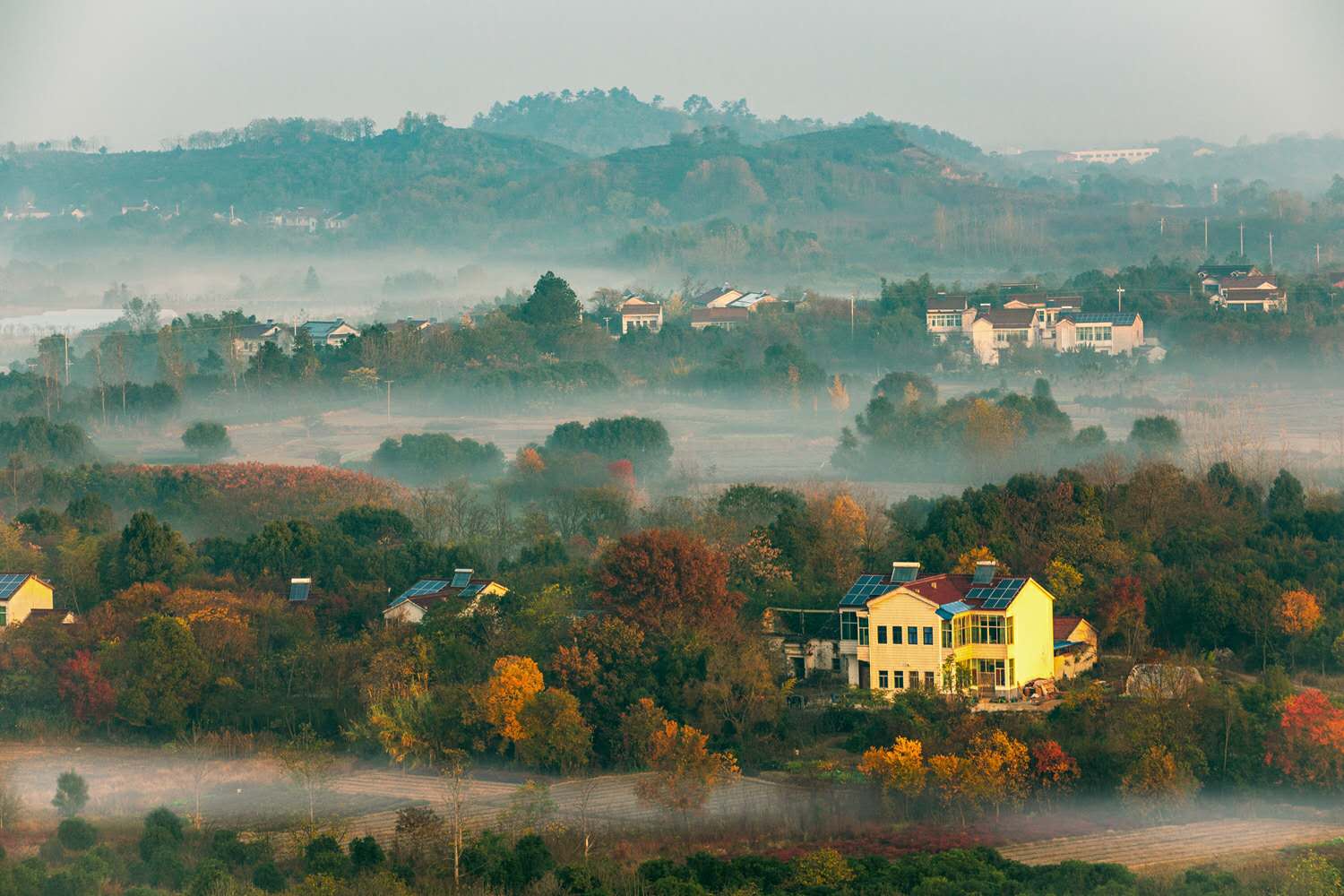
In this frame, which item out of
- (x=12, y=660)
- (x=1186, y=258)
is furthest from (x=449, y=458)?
(x=1186, y=258)

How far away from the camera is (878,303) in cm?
7162

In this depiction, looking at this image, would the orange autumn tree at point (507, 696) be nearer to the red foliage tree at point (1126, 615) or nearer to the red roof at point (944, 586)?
the red roof at point (944, 586)

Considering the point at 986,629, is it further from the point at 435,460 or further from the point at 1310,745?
the point at 435,460

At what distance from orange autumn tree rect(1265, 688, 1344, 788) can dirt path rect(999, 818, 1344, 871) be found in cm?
75

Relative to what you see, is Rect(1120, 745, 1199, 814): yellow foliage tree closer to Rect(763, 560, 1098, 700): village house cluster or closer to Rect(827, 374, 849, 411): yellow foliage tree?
Rect(763, 560, 1098, 700): village house cluster

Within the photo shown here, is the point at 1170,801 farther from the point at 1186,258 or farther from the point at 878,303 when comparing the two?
the point at 1186,258

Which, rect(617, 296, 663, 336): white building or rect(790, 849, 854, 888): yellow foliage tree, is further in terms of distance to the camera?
rect(617, 296, 663, 336): white building

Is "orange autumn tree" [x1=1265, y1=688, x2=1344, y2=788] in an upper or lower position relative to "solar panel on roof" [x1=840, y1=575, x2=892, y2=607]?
lower

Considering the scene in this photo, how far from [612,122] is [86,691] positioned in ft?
520

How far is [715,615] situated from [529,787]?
154 inches

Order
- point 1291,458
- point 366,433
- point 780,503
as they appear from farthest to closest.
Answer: point 366,433, point 1291,458, point 780,503

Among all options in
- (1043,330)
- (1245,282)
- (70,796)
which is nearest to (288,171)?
(1245,282)

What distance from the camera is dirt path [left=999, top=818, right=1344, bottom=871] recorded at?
21.7 metres

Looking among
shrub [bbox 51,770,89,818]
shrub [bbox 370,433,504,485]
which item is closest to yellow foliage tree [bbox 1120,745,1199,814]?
shrub [bbox 51,770,89,818]
